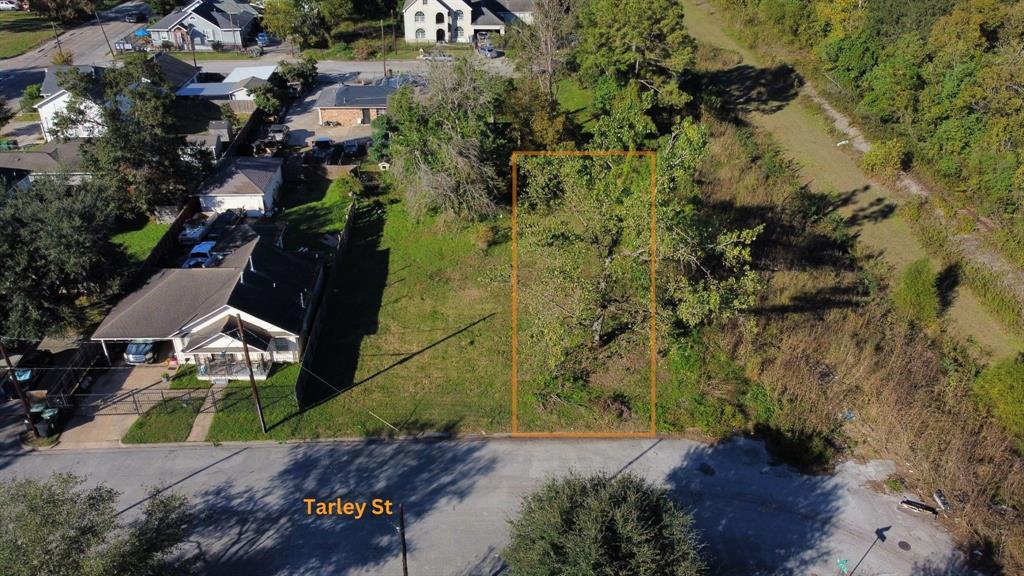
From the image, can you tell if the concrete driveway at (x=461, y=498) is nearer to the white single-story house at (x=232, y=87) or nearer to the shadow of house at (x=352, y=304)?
the shadow of house at (x=352, y=304)

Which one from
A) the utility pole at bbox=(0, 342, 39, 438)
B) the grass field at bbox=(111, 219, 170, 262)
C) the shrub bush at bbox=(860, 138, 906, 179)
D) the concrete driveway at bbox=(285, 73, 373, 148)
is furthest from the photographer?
the concrete driveway at bbox=(285, 73, 373, 148)

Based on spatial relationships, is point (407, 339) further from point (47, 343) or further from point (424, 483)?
point (47, 343)

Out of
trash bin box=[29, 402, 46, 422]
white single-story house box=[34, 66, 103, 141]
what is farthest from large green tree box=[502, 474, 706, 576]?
white single-story house box=[34, 66, 103, 141]

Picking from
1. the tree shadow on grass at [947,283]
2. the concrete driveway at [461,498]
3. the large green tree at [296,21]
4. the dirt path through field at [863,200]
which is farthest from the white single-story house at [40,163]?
the tree shadow on grass at [947,283]

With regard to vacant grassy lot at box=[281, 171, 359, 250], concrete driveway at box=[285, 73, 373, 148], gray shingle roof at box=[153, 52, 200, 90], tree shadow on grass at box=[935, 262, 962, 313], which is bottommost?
tree shadow on grass at box=[935, 262, 962, 313]

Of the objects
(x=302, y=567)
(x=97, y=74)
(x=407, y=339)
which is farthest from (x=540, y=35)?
(x=302, y=567)

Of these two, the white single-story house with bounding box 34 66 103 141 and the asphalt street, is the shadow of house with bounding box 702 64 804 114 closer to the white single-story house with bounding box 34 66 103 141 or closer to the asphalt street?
the white single-story house with bounding box 34 66 103 141

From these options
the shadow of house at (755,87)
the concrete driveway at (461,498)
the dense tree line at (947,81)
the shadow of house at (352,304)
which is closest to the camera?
the concrete driveway at (461,498)
